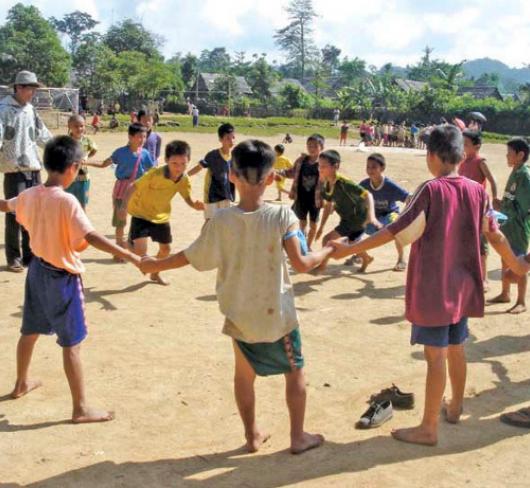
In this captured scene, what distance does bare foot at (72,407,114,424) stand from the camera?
15.4 feet

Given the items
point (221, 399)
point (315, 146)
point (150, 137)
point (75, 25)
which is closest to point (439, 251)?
point (221, 399)

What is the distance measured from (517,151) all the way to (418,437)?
4113 millimetres

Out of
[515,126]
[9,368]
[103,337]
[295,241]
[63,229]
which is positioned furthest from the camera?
[515,126]

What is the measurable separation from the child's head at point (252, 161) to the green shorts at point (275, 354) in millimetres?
913

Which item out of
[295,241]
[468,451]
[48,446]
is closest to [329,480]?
[468,451]

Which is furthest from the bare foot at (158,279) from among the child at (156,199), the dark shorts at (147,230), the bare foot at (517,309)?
the bare foot at (517,309)

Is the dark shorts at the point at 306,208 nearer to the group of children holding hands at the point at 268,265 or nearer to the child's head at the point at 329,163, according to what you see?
the child's head at the point at 329,163

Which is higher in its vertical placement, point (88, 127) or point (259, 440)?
point (88, 127)

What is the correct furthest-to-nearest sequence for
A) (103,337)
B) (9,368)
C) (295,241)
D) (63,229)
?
(103,337) → (9,368) → (63,229) → (295,241)

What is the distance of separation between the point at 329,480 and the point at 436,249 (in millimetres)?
1477

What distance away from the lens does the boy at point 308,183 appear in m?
9.83

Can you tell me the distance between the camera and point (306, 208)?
397 inches

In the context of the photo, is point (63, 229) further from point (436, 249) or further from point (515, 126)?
point (515, 126)

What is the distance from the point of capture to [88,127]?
133ft
